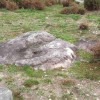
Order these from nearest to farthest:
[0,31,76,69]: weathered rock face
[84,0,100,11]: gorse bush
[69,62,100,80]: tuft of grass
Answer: [69,62,100,80]: tuft of grass → [0,31,76,69]: weathered rock face → [84,0,100,11]: gorse bush

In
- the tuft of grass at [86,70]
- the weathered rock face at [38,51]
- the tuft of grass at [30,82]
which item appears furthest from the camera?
the weathered rock face at [38,51]

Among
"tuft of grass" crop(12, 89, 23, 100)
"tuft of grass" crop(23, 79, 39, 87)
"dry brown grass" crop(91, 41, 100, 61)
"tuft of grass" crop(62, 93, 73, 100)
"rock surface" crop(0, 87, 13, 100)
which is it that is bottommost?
"tuft of grass" crop(62, 93, 73, 100)

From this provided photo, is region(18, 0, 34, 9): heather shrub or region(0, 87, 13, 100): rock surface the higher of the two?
region(0, 87, 13, 100): rock surface

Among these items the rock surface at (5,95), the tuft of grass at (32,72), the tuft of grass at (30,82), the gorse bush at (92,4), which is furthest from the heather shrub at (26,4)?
the rock surface at (5,95)

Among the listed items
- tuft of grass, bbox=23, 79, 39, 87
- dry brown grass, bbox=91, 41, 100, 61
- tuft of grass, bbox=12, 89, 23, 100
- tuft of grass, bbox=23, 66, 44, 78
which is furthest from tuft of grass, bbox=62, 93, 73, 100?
dry brown grass, bbox=91, 41, 100, 61

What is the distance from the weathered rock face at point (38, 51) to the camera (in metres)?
9.97

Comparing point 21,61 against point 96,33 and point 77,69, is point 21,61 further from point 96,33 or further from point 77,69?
point 96,33

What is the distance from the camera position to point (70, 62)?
1017cm

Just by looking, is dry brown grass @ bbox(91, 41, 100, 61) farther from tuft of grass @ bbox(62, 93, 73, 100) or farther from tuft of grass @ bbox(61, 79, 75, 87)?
tuft of grass @ bbox(62, 93, 73, 100)

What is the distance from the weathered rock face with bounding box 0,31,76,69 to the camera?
997 cm

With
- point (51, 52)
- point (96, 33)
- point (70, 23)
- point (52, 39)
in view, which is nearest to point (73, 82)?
point (51, 52)

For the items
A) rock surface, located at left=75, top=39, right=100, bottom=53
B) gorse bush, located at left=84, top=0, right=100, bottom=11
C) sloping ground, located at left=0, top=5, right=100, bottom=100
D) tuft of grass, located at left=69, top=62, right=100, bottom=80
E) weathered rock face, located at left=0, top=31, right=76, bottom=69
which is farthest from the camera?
gorse bush, located at left=84, top=0, right=100, bottom=11

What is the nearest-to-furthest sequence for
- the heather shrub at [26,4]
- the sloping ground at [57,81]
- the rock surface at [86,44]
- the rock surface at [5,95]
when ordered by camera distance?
1. the rock surface at [5,95]
2. the sloping ground at [57,81]
3. the rock surface at [86,44]
4. the heather shrub at [26,4]

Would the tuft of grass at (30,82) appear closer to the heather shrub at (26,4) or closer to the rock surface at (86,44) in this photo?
the rock surface at (86,44)
